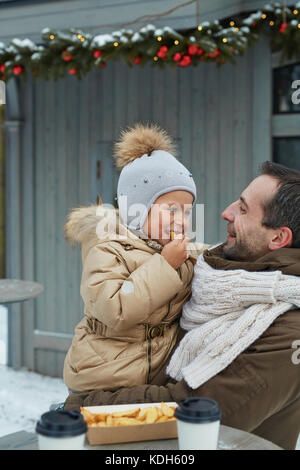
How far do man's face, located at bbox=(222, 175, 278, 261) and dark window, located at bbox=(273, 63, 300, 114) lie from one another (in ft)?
9.09

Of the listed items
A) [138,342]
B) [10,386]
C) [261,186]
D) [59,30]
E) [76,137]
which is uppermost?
[59,30]

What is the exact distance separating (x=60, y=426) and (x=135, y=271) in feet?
2.23

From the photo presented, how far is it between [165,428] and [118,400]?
1.00ft

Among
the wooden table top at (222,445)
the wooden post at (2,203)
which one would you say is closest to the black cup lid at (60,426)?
the wooden table top at (222,445)

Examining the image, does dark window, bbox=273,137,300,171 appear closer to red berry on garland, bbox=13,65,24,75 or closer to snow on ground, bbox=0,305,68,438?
red berry on garland, bbox=13,65,24,75

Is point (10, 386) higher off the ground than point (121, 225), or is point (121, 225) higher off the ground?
point (121, 225)

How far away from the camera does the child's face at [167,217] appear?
1934mm

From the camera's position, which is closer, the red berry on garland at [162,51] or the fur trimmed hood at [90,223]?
the fur trimmed hood at [90,223]

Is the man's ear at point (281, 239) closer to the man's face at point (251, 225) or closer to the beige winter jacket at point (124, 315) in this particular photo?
the man's face at point (251, 225)

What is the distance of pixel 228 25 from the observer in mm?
4387

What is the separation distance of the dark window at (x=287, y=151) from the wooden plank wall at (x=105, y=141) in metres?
0.11

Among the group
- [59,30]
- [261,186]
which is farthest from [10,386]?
[261,186]

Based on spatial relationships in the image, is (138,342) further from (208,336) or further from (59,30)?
(59,30)

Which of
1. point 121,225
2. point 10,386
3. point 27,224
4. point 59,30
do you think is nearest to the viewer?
point 121,225
